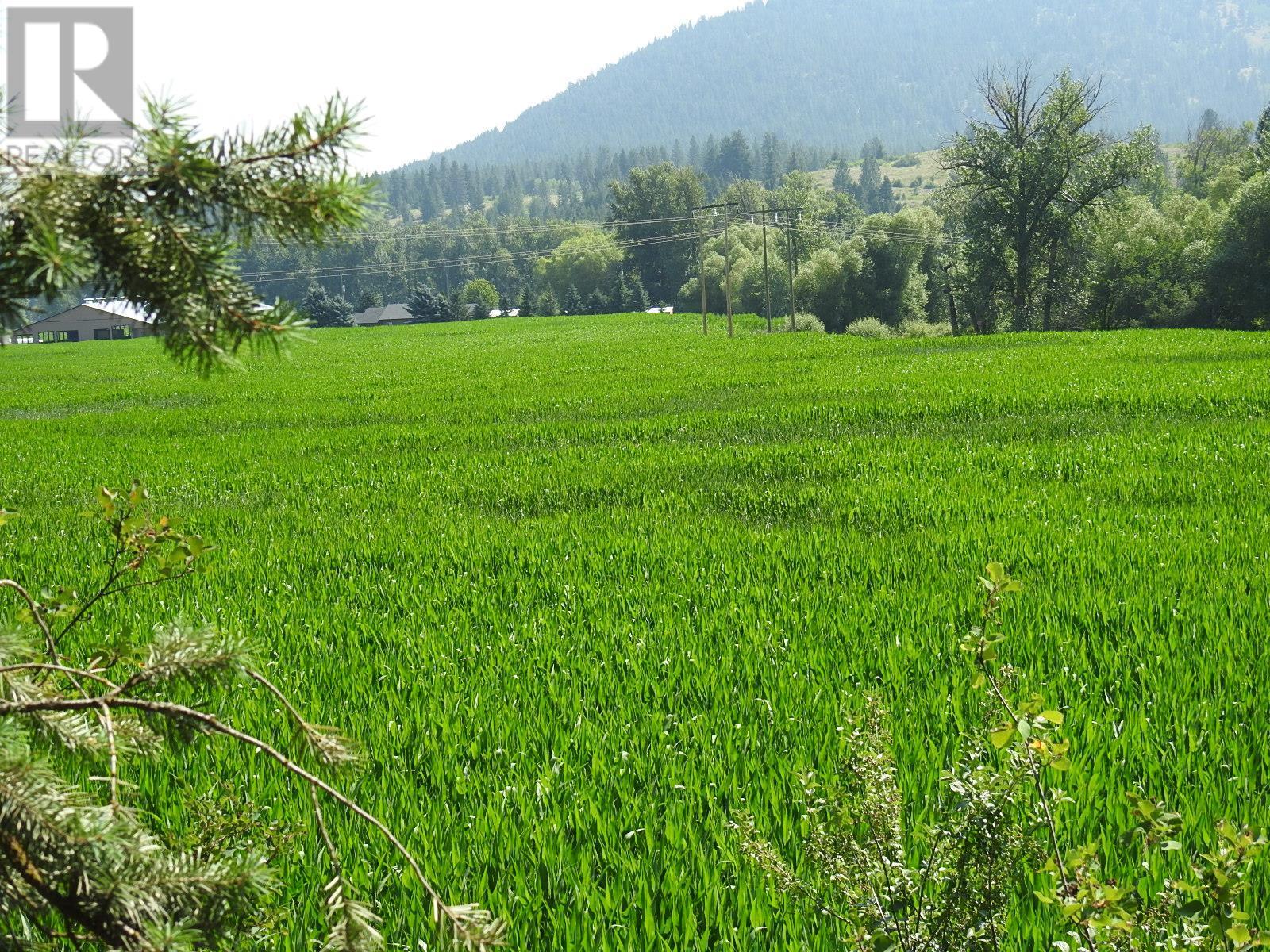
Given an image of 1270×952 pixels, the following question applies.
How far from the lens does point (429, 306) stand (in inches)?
5084

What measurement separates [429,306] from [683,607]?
127291 millimetres

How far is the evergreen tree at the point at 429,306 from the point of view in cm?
12875

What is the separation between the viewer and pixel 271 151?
126 cm

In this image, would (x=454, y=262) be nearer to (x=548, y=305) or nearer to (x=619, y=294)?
(x=548, y=305)

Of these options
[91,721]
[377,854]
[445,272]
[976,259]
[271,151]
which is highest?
[445,272]

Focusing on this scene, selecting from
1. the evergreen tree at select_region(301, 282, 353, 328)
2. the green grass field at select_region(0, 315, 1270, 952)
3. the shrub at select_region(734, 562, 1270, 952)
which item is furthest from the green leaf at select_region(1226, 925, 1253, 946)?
the evergreen tree at select_region(301, 282, 353, 328)

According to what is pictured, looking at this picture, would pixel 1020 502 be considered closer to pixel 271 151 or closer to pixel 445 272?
pixel 271 151

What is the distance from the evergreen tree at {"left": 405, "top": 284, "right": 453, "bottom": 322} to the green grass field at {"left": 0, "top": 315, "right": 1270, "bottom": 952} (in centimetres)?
11235

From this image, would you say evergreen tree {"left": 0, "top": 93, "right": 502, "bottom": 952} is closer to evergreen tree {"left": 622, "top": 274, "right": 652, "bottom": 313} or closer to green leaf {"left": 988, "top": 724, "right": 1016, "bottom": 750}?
green leaf {"left": 988, "top": 724, "right": 1016, "bottom": 750}

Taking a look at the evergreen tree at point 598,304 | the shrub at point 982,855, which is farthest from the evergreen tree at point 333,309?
the shrub at point 982,855

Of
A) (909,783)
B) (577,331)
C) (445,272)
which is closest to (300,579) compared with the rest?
(909,783)

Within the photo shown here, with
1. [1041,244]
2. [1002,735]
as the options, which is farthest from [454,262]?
[1002,735]

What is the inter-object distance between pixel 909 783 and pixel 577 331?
7165 cm

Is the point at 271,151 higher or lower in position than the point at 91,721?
higher
